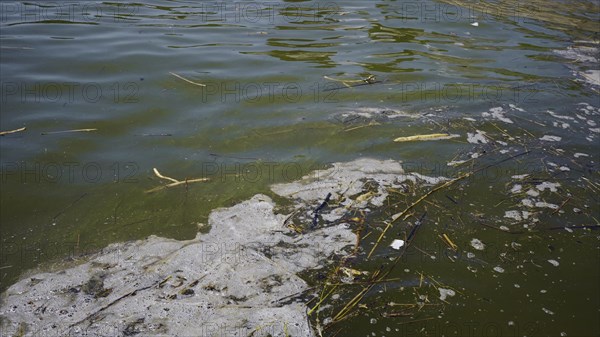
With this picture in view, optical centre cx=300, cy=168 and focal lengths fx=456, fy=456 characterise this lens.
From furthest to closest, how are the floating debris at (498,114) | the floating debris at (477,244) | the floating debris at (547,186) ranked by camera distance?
the floating debris at (498,114), the floating debris at (547,186), the floating debris at (477,244)

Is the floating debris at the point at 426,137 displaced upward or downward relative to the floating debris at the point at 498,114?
downward

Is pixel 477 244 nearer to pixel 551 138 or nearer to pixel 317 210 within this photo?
pixel 317 210

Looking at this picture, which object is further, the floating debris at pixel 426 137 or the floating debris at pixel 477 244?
the floating debris at pixel 426 137

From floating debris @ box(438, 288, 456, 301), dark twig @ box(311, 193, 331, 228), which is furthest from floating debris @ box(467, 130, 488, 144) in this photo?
floating debris @ box(438, 288, 456, 301)

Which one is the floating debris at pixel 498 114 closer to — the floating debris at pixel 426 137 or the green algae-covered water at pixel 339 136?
the green algae-covered water at pixel 339 136

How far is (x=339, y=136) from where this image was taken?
3.90 metres

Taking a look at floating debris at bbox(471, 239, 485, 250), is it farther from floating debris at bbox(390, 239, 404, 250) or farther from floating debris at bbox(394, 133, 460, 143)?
floating debris at bbox(394, 133, 460, 143)

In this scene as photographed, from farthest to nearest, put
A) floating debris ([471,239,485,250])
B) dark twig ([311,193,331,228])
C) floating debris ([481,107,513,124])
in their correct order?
floating debris ([481,107,513,124]) → dark twig ([311,193,331,228]) → floating debris ([471,239,485,250])

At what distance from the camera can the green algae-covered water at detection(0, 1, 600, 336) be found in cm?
253

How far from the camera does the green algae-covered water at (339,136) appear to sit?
8.30 ft

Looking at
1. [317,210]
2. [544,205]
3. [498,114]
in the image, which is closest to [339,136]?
[317,210]

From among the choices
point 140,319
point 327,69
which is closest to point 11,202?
point 140,319

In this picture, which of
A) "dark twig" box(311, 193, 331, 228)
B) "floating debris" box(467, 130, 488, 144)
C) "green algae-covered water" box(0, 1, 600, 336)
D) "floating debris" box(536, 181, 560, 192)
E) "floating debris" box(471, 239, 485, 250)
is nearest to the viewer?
"green algae-covered water" box(0, 1, 600, 336)

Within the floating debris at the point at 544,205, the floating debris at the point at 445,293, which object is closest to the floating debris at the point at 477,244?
the floating debris at the point at 445,293
